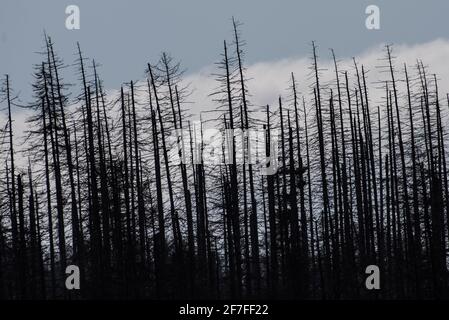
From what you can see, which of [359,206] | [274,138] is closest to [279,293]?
[359,206]

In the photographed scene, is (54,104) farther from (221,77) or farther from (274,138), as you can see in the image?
(274,138)

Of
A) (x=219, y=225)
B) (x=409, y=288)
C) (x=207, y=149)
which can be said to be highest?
(x=207, y=149)

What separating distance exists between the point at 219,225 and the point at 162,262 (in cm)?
1605

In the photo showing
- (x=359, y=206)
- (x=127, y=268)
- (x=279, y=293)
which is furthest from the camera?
(x=359, y=206)

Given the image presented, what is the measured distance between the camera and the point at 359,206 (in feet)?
137

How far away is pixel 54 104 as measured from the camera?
1521 inches

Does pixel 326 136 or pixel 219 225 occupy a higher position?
Result: pixel 326 136

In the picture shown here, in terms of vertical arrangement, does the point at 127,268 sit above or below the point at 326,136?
below
